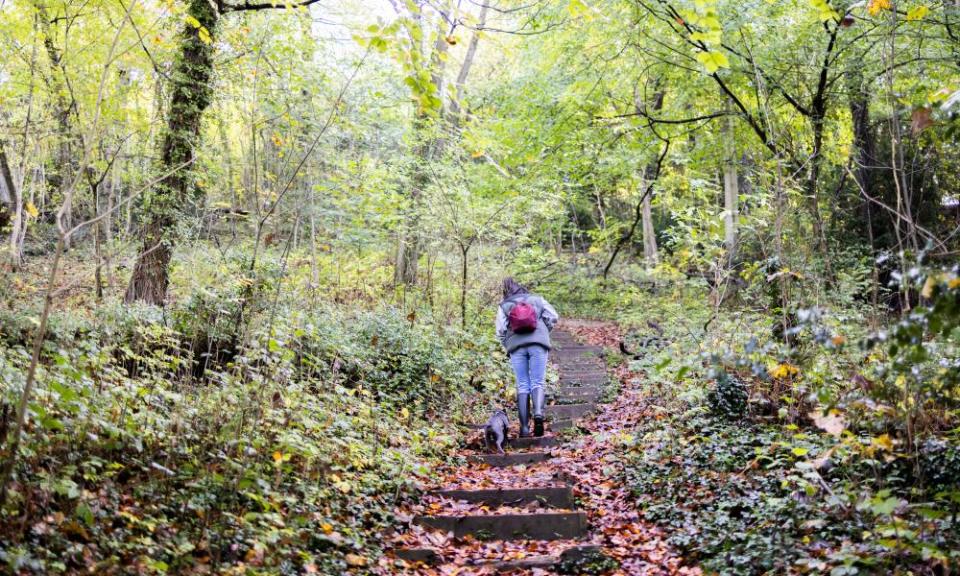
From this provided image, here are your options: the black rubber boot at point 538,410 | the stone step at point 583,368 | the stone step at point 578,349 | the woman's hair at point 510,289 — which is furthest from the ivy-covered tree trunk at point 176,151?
the stone step at point 578,349

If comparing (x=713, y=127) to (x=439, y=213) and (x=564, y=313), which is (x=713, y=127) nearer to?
(x=439, y=213)

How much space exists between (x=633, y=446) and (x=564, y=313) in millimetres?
13786

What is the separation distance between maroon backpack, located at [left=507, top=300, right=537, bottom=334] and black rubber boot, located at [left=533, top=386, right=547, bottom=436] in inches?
29.9

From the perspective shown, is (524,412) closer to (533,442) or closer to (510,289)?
(533,442)

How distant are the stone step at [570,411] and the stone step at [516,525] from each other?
160 inches

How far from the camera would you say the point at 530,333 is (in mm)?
7758

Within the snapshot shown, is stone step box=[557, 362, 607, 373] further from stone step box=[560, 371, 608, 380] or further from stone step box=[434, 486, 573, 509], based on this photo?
stone step box=[434, 486, 573, 509]

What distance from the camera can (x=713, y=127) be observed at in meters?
12.1

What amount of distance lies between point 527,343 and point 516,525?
2965mm

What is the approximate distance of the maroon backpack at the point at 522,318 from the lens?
7668 mm

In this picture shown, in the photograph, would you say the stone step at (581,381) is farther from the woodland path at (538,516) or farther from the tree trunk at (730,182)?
the tree trunk at (730,182)

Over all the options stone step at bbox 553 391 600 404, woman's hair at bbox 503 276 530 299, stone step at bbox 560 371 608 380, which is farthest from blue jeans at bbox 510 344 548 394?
stone step at bbox 560 371 608 380

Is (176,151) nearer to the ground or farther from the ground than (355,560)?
farther from the ground

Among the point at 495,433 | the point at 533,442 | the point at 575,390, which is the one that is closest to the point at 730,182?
the point at 575,390
